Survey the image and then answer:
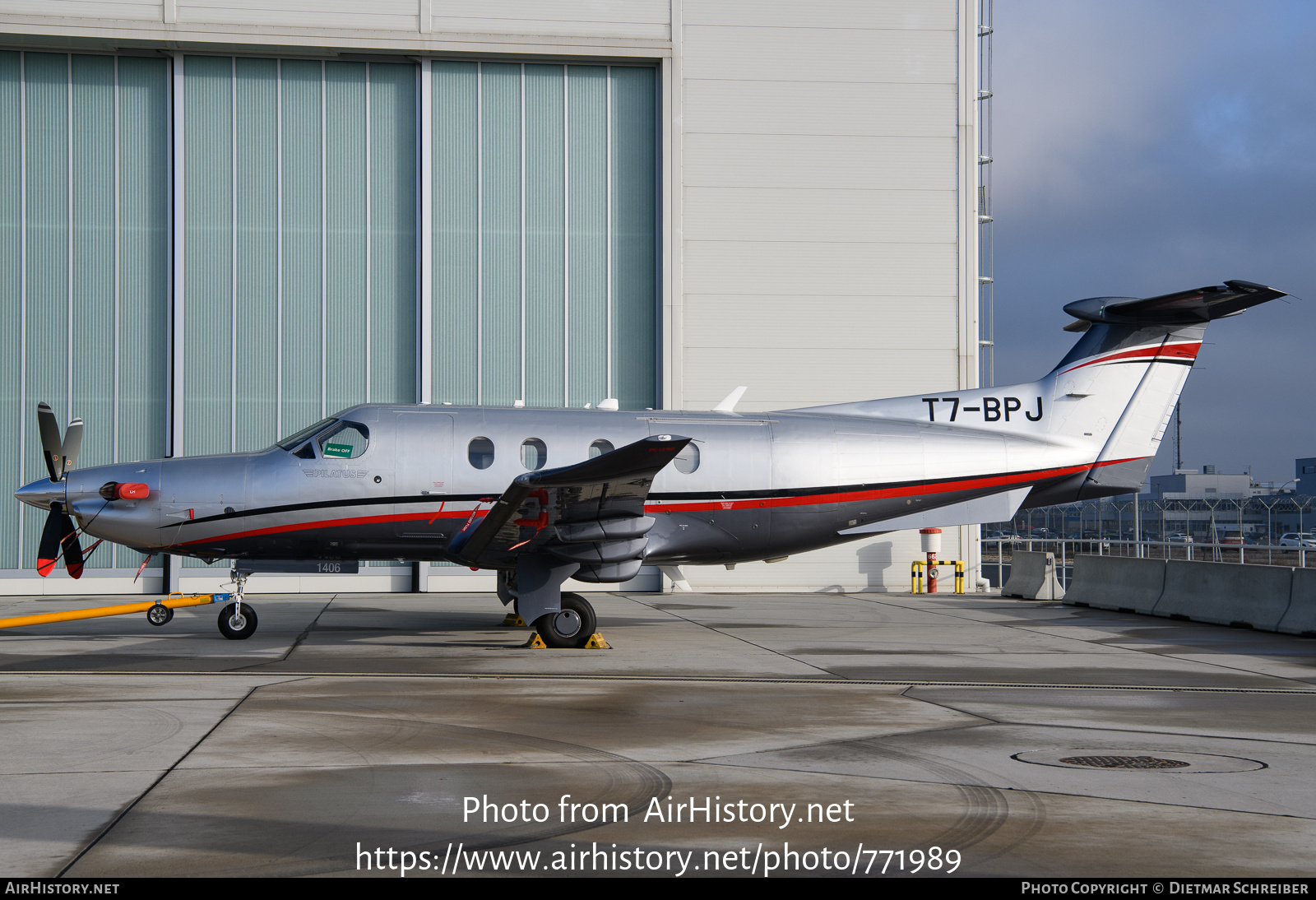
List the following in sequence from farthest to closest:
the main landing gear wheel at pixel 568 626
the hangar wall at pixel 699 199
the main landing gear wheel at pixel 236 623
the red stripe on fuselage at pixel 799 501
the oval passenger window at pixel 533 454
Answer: the hangar wall at pixel 699 199 < the oval passenger window at pixel 533 454 < the main landing gear wheel at pixel 236 623 < the red stripe on fuselage at pixel 799 501 < the main landing gear wheel at pixel 568 626

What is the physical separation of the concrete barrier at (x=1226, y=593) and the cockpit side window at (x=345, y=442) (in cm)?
1413

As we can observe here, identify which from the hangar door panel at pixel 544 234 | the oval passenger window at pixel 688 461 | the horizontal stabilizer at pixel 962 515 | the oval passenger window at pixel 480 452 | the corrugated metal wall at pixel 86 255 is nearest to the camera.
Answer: the oval passenger window at pixel 480 452

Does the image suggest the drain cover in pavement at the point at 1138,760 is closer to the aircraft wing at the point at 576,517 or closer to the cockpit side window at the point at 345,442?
the aircraft wing at the point at 576,517

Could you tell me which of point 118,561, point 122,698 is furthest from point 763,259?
point 122,698

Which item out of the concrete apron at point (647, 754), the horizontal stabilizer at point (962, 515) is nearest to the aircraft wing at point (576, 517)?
the concrete apron at point (647, 754)

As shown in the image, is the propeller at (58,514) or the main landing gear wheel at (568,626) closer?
the propeller at (58,514)

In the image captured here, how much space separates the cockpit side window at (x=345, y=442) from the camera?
14383mm

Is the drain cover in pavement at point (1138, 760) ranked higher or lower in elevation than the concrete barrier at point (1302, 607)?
higher

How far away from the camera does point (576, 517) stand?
13289 mm

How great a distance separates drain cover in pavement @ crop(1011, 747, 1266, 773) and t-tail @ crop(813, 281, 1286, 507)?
8856 mm

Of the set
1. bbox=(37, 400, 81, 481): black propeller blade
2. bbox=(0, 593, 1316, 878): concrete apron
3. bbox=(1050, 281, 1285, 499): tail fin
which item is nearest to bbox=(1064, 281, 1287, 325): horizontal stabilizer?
bbox=(1050, 281, 1285, 499): tail fin

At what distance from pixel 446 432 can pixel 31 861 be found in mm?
10117

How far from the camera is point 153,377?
24.2 meters
